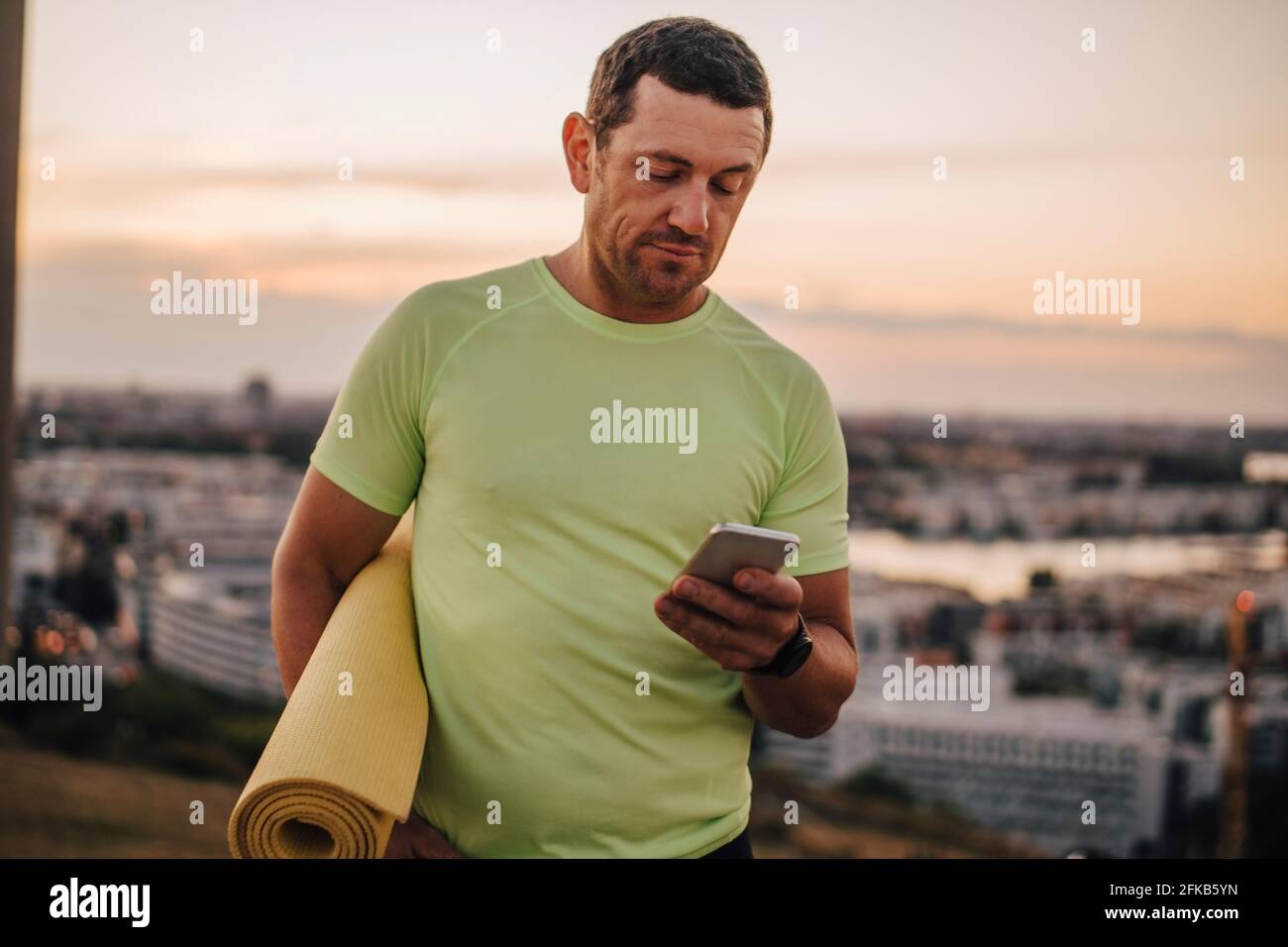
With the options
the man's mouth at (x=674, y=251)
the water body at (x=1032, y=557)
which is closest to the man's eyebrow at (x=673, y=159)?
the man's mouth at (x=674, y=251)

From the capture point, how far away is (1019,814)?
10055mm

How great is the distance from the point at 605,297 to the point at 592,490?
0.31m

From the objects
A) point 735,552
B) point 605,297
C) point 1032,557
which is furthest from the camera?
point 1032,557

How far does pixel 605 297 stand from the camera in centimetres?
185

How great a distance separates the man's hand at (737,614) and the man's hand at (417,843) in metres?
0.52

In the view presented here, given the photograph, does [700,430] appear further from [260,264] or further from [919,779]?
[919,779]

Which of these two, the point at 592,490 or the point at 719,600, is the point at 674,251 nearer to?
the point at 592,490

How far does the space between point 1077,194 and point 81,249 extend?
901 cm

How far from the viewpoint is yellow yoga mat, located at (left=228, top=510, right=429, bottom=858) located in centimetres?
164

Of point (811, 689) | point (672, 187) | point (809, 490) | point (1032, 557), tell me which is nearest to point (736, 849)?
point (811, 689)

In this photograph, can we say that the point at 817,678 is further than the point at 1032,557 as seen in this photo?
No

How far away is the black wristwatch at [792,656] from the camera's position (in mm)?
1696

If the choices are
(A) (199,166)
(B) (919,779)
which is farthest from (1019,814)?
(A) (199,166)

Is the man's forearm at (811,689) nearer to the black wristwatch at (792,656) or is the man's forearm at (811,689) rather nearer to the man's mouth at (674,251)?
the black wristwatch at (792,656)
